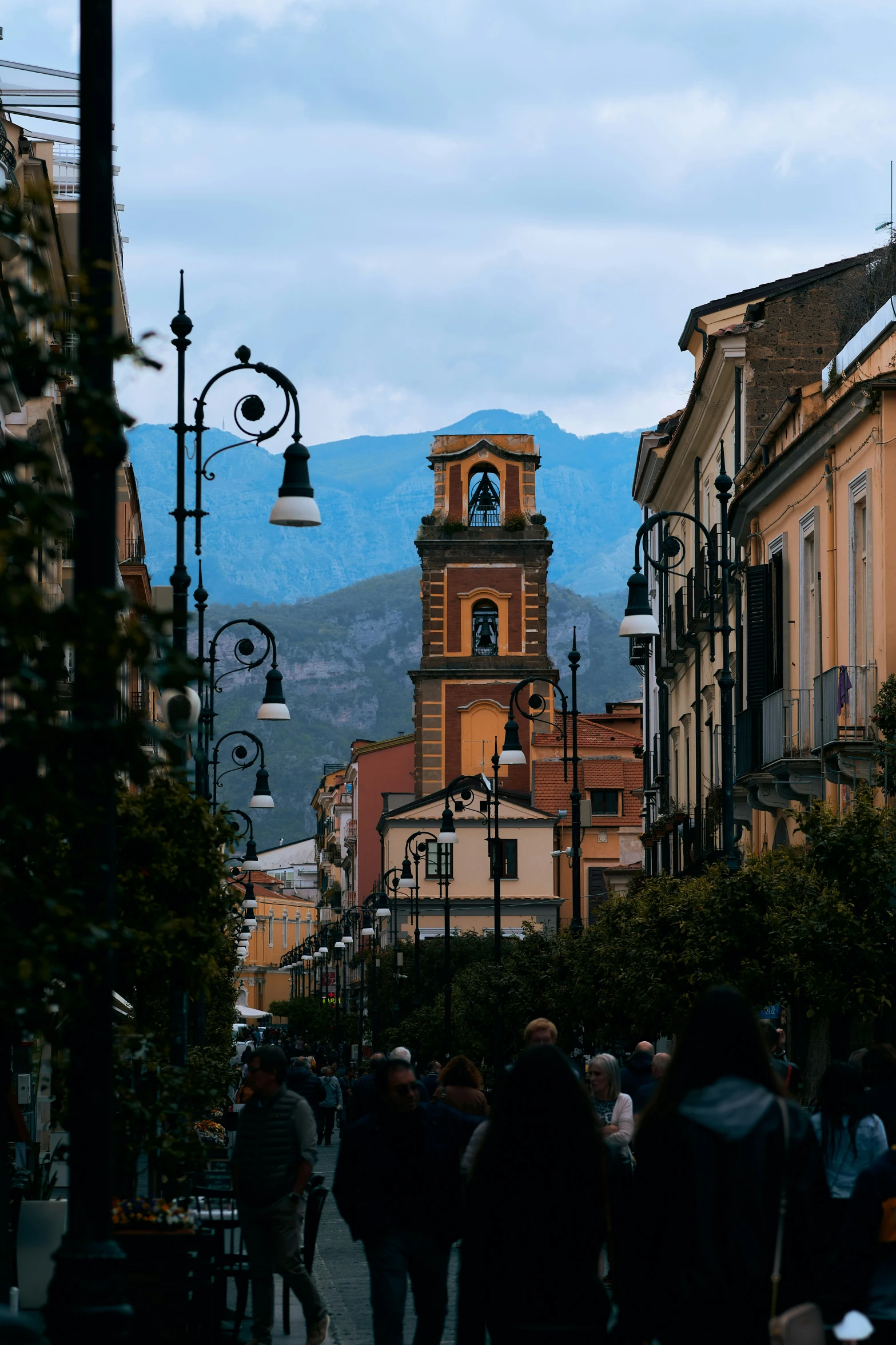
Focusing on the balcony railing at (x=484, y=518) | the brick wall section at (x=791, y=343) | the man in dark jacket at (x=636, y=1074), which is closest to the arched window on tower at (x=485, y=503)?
the balcony railing at (x=484, y=518)

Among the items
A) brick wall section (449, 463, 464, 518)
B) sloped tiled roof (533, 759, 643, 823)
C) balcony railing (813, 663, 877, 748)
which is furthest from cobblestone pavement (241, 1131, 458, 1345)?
sloped tiled roof (533, 759, 643, 823)

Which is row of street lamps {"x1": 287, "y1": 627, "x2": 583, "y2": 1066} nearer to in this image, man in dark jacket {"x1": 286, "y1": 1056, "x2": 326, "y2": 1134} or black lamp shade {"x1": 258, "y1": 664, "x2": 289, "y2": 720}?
man in dark jacket {"x1": 286, "y1": 1056, "x2": 326, "y2": 1134}

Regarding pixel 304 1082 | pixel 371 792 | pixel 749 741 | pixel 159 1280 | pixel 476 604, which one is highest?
pixel 476 604

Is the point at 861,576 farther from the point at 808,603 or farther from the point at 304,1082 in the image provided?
the point at 304,1082

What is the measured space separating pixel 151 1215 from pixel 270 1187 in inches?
46.9

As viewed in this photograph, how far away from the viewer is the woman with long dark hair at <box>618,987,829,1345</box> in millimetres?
5508

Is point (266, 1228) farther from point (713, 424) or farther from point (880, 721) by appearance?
point (713, 424)

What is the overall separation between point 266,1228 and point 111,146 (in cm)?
660

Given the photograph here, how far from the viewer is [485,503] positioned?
77938 mm

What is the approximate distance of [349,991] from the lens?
92812 millimetres

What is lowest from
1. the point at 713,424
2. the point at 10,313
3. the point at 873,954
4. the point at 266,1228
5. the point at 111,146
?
the point at 266,1228

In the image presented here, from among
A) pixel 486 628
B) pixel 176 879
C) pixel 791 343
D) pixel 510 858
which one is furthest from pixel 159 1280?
pixel 510 858

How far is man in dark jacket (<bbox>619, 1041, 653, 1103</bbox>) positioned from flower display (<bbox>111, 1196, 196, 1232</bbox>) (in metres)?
5.14

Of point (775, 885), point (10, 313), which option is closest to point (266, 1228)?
point (10, 313)
